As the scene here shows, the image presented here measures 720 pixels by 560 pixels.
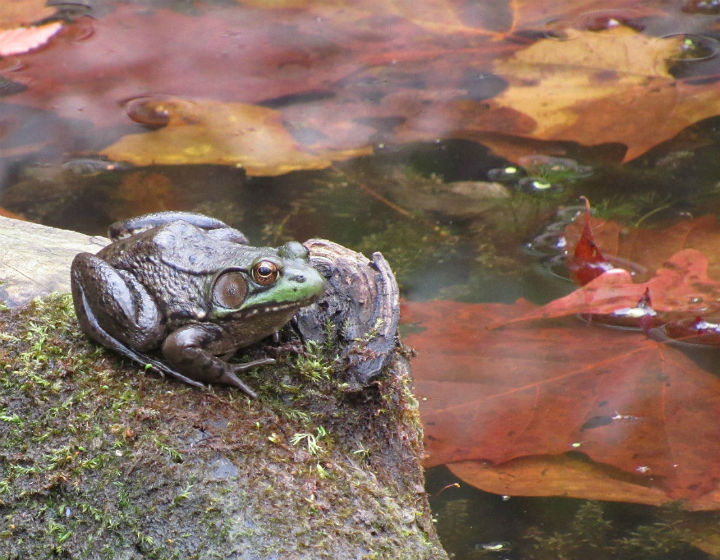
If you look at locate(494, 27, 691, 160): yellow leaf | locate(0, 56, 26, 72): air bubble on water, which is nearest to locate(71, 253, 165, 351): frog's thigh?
locate(494, 27, 691, 160): yellow leaf

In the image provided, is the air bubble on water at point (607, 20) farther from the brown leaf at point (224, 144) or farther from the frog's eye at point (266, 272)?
the frog's eye at point (266, 272)

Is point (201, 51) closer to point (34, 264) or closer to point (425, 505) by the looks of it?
point (34, 264)

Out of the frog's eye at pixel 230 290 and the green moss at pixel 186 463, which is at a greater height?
the frog's eye at pixel 230 290

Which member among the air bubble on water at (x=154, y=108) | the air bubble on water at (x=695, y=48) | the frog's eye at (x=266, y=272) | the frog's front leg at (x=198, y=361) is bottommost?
the air bubble on water at (x=154, y=108)

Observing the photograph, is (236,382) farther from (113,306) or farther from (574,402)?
(574,402)

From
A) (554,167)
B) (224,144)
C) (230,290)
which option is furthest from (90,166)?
(230,290)

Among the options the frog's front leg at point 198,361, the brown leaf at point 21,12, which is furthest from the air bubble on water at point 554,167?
the brown leaf at point 21,12

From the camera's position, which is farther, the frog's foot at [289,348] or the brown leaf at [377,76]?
the brown leaf at [377,76]

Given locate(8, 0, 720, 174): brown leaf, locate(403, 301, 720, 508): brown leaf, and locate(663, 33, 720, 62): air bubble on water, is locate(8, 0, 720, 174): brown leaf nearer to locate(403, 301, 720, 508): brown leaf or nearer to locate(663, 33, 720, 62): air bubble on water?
locate(663, 33, 720, 62): air bubble on water
